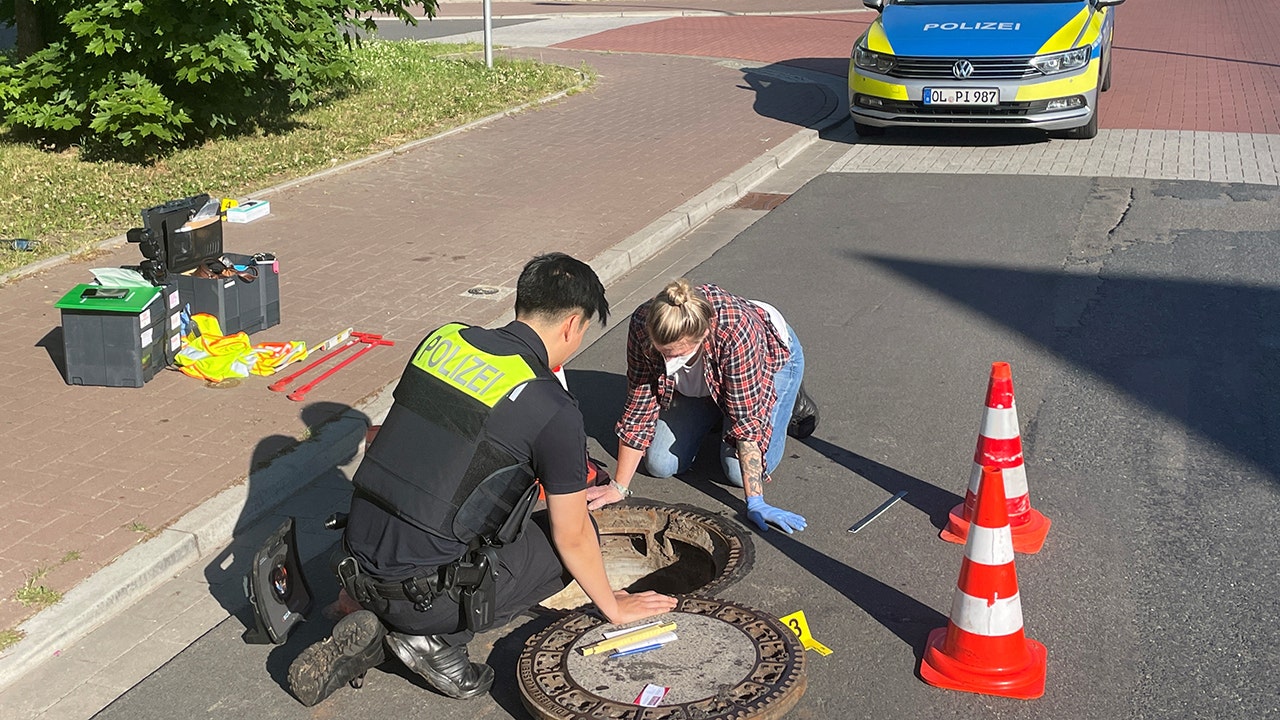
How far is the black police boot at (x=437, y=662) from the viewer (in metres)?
3.89

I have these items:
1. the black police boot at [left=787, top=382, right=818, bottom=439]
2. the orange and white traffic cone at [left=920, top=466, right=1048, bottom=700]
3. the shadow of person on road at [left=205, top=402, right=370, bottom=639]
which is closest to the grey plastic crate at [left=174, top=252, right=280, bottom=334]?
the shadow of person on road at [left=205, top=402, right=370, bottom=639]

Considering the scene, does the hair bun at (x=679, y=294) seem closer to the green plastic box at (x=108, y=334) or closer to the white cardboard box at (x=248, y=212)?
the green plastic box at (x=108, y=334)

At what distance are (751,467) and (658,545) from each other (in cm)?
51

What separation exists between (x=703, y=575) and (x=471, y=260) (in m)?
4.16

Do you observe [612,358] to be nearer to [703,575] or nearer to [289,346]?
[289,346]

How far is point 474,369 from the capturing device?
3713 mm

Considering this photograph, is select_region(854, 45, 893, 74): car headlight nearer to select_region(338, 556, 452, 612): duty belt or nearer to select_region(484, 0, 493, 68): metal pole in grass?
Answer: select_region(484, 0, 493, 68): metal pole in grass

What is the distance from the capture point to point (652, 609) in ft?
13.4

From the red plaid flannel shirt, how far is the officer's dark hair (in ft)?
2.94

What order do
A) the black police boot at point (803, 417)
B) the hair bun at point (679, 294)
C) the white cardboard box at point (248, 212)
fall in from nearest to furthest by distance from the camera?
the hair bun at point (679, 294) < the black police boot at point (803, 417) < the white cardboard box at point (248, 212)

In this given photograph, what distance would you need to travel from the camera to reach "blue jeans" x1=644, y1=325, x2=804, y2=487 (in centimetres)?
543

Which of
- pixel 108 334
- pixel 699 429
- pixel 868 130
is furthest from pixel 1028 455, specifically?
pixel 868 130

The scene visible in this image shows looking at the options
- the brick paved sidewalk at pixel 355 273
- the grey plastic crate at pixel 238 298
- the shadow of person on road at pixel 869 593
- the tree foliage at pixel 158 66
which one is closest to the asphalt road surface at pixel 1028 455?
the shadow of person on road at pixel 869 593

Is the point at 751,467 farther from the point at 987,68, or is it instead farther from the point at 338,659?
the point at 987,68
